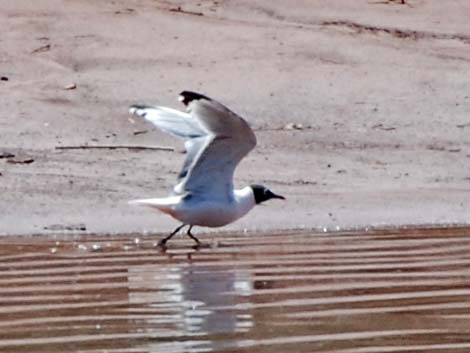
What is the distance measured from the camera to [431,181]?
40.4 feet

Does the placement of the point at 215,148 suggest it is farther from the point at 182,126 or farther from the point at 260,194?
the point at 260,194

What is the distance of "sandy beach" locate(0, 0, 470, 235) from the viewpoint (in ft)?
37.2

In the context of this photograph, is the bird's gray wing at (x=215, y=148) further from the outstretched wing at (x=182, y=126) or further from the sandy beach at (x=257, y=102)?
the sandy beach at (x=257, y=102)

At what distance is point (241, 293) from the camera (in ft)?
25.8

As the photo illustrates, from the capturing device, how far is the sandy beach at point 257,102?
37.2 feet

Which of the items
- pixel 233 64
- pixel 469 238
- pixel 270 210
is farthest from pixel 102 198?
pixel 233 64

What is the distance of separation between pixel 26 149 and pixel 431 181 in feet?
8.94

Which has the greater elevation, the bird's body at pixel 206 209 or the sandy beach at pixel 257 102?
the bird's body at pixel 206 209

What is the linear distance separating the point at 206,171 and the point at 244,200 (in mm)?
268

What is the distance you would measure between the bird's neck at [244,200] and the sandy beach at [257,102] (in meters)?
0.75

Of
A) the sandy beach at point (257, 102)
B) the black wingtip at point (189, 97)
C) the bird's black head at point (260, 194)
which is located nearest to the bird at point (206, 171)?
the bird's black head at point (260, 194)

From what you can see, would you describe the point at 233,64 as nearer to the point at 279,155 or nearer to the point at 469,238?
the point at 279,155

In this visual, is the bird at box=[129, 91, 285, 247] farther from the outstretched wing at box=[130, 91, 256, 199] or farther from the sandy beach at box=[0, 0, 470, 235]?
the sandy beach at box=[0, 0, 470, 235]

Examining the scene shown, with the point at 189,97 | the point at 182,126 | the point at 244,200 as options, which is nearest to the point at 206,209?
the point at 244,200
